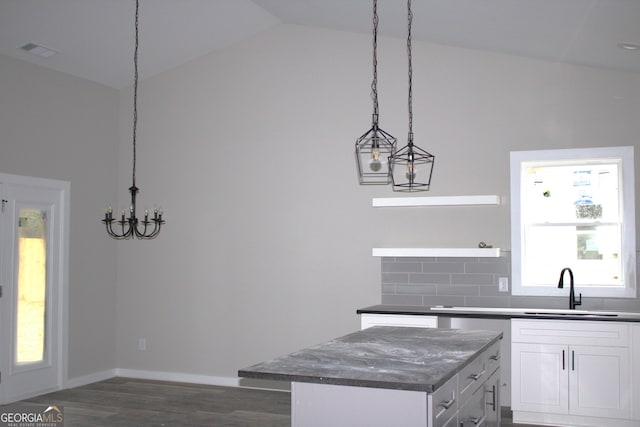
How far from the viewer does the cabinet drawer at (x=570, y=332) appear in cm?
511

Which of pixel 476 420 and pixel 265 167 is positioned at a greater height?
pixel 265 167

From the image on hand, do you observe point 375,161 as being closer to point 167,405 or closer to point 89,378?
point 167,405

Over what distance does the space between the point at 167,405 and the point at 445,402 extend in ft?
12.2

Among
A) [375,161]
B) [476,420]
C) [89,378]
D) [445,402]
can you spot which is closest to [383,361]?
[445,402]

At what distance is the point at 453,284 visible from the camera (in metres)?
6.05

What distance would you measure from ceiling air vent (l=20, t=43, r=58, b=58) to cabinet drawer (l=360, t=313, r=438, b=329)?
12.0 ft

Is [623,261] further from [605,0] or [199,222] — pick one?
[199,222]

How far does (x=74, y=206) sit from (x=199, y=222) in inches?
48.7

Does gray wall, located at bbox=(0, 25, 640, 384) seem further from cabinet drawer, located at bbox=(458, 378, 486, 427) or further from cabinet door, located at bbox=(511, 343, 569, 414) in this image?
cabinet drawer, located at bbox=(458, 378, 486, 427)

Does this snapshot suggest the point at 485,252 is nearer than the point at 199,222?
Yes

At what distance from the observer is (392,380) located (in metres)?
2.68

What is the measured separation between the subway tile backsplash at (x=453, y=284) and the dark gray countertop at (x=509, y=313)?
10 cm

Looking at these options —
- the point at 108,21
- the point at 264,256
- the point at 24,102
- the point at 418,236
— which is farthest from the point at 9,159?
the point at 418,236

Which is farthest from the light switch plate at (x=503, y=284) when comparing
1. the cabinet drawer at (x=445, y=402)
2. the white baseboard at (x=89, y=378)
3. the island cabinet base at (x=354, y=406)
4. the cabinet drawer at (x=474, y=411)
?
the white baseboard at (x=89, y=378)
